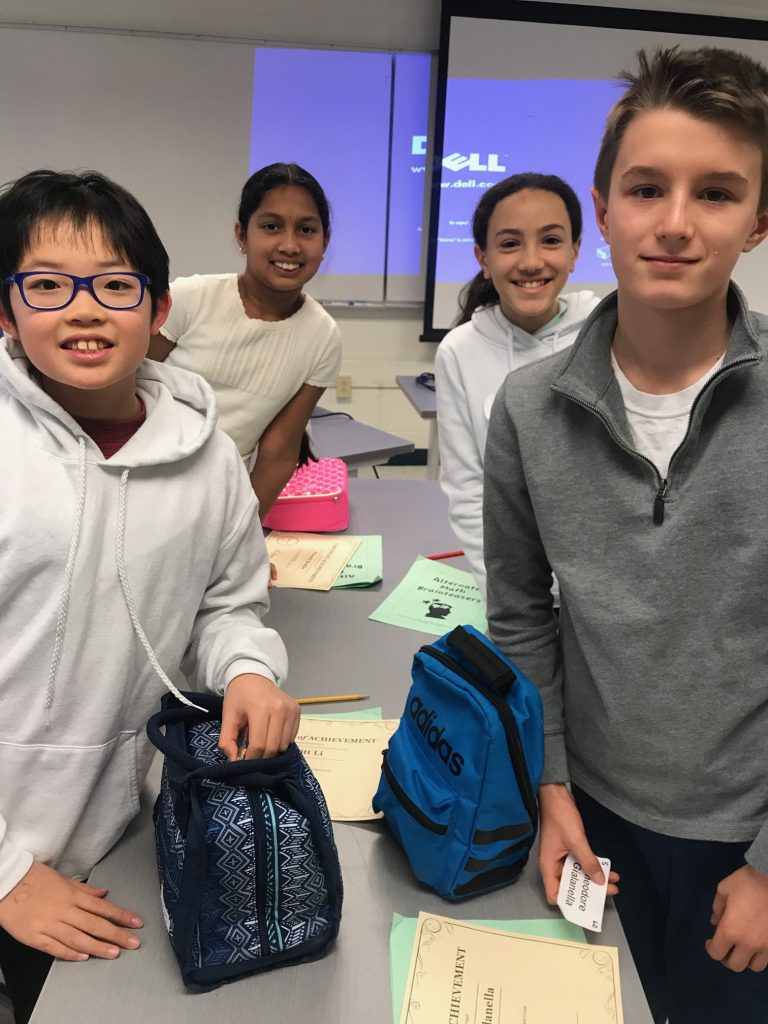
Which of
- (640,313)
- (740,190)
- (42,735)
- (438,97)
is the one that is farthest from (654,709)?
(438,97)

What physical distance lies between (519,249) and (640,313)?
Result: 77 cm

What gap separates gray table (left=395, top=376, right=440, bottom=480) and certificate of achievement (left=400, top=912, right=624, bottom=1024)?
90.3 inches

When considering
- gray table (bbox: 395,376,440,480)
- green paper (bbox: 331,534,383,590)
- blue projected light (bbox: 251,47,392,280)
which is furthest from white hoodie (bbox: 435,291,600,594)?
blue projected light (bbox: 251,47,392,280)

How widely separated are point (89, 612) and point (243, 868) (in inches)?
12.9

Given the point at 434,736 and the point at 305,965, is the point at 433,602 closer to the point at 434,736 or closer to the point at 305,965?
the point at 434,736

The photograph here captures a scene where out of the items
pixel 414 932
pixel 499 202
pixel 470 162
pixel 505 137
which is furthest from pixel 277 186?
pixel 505 137

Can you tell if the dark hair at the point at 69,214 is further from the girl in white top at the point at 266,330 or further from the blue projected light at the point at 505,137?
the blue projected light at the point at 505,137

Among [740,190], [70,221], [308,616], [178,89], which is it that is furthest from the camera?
[178,89]

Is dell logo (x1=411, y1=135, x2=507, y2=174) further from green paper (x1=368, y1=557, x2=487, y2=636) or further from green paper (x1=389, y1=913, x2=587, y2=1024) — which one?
green paper (x1=389, y1=913, x2=587, y2=1024)

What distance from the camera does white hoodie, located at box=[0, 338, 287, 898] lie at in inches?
32.9

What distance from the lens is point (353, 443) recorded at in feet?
8.34

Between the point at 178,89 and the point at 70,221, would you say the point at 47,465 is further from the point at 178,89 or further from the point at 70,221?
the point at 178,89

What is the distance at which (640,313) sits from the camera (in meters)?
0.84

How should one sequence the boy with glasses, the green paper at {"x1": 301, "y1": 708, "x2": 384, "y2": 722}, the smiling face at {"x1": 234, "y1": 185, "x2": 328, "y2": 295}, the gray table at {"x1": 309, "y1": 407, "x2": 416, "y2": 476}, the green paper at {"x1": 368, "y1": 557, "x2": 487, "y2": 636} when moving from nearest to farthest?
the boy with glasses
the green paper at {"x1": 301, "y1": 708, "x2": 384, "y2": 722}
the green paper at {"x1": 368, "y1": 557, "x2": 487, "y2": 636}
the smiling face at {"x1": 234, "y1": 185, "x2": 328, "y2": 295}
the gray table at {"x1": 309, "y1": 407, "x2": 416, "y2": 476}
